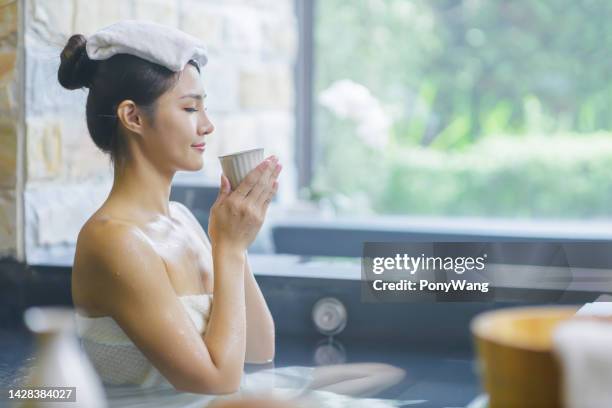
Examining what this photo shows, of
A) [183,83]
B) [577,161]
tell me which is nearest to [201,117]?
[183,83]

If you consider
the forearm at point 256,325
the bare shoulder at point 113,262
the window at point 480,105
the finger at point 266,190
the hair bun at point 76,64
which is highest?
the window at point 480,105

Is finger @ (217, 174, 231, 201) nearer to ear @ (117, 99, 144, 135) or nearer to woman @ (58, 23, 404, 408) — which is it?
woman @ (58, 23, 404, 408)

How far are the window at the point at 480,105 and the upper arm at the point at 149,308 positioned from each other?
3204mm

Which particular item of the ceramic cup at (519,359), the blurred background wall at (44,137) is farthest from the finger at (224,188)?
the ceramic cup at (519,359)

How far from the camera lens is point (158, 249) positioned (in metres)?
1.06

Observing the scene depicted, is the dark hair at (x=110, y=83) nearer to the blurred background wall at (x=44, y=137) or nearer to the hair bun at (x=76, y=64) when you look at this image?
the hair bun at (x=76, y=64)

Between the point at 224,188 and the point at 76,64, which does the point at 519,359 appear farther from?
the point at 76,64

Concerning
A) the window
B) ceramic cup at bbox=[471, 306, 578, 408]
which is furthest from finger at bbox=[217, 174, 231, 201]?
the window

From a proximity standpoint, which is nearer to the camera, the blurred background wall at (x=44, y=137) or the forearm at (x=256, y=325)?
the forearm at (x=256, y=325)

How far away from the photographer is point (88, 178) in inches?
62.0

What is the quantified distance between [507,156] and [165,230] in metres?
3.53

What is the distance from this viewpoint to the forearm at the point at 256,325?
1.16m

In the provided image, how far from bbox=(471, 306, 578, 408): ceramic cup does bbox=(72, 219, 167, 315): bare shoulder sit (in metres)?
0.55

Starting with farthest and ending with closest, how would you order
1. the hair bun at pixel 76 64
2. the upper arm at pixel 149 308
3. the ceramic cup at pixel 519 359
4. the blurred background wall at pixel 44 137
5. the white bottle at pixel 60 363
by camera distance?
the blurred background wall at pixel 44 137, the hair bun at pixel 76 64, the upper arm at pixel 149 308, the white bottle at pixel 60 363, the ceramic cup at pixel 519 359
